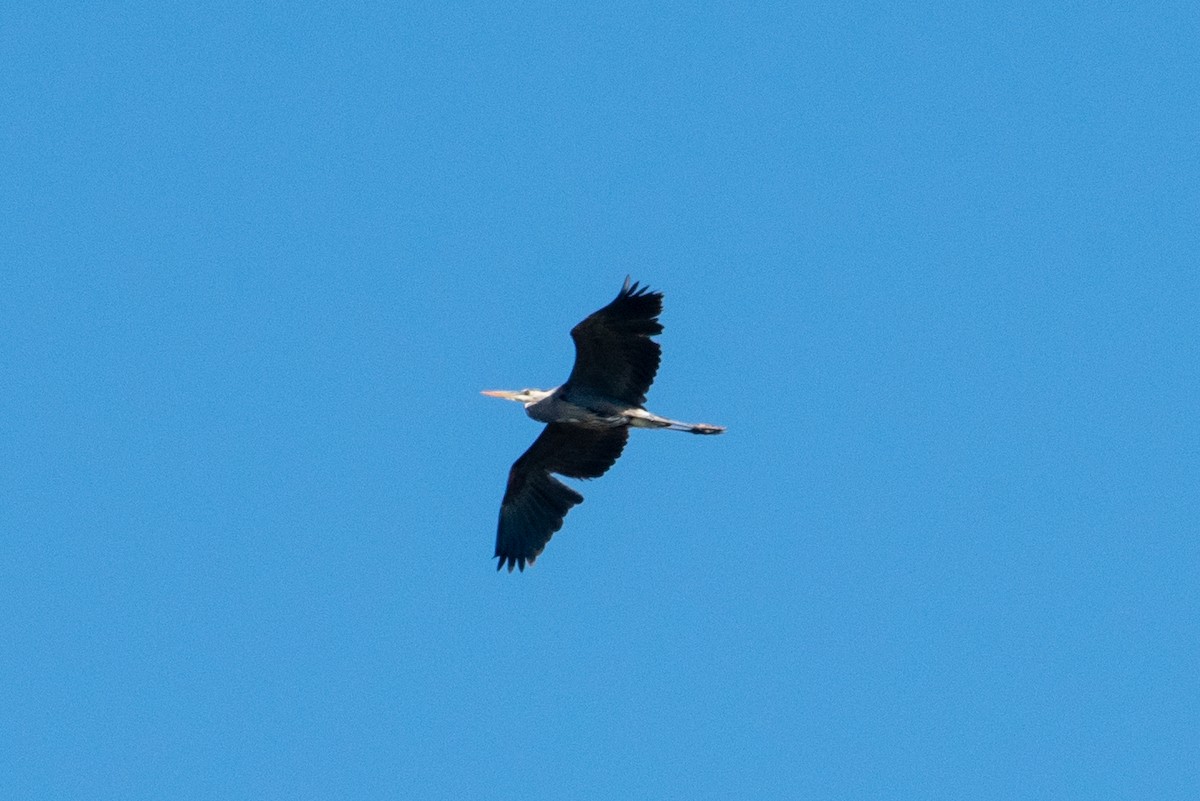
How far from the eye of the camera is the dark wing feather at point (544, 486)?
28.7 m

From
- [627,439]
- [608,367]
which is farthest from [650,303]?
[627,439]

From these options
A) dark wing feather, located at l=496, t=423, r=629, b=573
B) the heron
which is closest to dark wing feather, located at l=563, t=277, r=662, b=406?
the heron

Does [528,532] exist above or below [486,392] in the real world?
below

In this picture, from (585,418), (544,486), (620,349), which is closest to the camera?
(620,349)

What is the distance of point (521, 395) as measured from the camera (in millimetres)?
29141

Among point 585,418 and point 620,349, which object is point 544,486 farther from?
point 620,349

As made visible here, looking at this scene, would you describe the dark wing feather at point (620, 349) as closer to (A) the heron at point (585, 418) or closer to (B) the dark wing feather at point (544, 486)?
(A) the heron at point (585, 418)

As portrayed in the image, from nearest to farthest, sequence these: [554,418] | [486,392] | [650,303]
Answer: [650,303], [554,418], [486,392]

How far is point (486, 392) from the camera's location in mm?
29594

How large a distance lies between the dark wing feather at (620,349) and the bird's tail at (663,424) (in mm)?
169

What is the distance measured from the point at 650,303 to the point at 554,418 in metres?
2.59

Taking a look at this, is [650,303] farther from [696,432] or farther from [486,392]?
[486,392]

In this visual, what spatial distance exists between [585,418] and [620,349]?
1.42 meters

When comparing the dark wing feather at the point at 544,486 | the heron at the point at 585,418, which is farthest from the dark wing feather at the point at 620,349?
the dark wing feather at the point at 544,486
